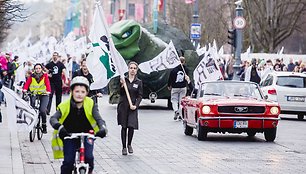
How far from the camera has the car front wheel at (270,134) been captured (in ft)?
63.1

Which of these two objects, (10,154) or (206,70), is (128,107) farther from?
(206,70)

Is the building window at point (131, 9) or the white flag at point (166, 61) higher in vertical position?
the building window at point (131, 9)

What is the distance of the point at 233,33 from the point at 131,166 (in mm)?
22971

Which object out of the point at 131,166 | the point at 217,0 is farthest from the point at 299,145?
the point at 217,0

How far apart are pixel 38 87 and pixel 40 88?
48 mm

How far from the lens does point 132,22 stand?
3011cm

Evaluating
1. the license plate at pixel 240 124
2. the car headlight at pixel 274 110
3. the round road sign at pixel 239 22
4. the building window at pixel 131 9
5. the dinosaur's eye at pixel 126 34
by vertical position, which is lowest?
the license plate at pixel 240 124

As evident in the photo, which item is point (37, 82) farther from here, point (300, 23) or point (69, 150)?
point (300, 23)

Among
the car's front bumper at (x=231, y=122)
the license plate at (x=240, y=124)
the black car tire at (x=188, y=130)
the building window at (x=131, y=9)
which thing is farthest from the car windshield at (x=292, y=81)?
the building window at (x=131, y=9)

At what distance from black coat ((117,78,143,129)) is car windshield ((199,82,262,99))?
3664mm

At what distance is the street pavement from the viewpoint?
1449 cm

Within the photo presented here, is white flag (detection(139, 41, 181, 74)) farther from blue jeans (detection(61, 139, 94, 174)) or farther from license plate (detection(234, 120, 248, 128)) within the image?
blue jeans (detection(61, 139, 94, 174))

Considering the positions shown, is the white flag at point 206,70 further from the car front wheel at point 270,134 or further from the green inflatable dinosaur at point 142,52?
the car front wheel at point 270,134

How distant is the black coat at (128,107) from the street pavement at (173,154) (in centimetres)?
59
